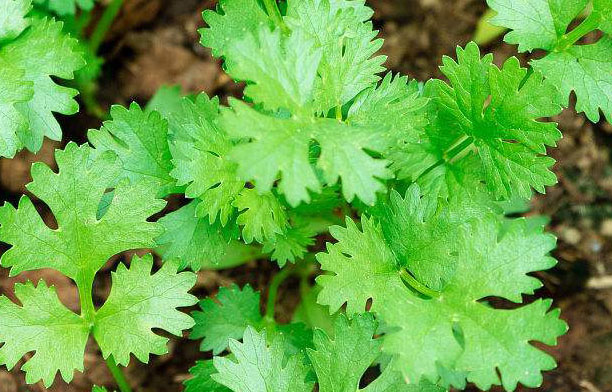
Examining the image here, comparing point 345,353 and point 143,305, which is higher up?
point 143,305

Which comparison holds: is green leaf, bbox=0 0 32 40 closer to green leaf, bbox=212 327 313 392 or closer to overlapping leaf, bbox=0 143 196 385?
→ overlapping leaf, bbox=0 143 196 385

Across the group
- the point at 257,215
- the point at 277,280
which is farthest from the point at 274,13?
the point at 277,280

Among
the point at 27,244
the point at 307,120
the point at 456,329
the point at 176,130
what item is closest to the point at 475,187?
the point at 456,329

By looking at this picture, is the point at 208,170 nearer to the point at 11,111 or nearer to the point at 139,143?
the point at 139,143

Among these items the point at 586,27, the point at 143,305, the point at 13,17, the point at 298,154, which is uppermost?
the point at 13,17

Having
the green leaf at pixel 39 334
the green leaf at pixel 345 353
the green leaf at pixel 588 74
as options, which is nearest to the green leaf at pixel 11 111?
the green leaf at pixel 39 334

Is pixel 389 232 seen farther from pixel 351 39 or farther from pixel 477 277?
pixel 351 39

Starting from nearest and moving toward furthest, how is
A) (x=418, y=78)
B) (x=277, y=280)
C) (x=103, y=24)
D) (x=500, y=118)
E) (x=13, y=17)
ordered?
(x=500, y=118)
(x=13, y=17)
(x=277, y=280)
(x=103, y=24)
(x=418, y=78)

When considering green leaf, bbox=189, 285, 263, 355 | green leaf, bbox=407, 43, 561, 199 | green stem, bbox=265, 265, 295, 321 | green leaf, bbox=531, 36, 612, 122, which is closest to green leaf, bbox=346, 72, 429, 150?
green leaf, bbox=407, 43, 561, 199
